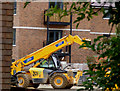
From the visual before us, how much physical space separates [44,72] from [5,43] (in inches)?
644

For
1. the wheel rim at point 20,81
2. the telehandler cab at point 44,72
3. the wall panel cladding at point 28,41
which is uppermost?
the wall panel cladding at point 28,41

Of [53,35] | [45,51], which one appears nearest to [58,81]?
[45,51]

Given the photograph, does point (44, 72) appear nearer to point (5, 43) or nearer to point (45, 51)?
point (45, 51)

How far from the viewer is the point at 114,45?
12.1 feet

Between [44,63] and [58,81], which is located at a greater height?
[44,63]

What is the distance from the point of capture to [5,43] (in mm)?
6512

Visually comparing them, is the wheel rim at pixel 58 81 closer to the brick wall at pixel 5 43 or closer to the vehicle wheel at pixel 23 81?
the vehicle wheel at pixel 23 81

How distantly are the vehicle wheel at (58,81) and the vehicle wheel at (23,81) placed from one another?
1.63 meters

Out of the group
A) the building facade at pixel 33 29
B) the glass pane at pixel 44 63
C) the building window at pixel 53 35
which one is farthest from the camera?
the building window at pixel 53 35

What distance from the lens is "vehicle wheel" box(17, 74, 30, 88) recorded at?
74.8ft

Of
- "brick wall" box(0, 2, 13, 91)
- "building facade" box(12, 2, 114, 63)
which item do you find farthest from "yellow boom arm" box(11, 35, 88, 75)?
"brick wall" box(0, 2, 13, 91)

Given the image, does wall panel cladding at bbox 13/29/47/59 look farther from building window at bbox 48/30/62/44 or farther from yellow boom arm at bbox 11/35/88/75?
yellow boom arm at bbox 11/35/88/75

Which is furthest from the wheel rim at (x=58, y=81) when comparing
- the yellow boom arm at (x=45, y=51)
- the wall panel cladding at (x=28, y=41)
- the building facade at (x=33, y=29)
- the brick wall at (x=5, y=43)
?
the brick wall at (x=5, y=43)

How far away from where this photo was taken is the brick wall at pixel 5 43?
20.8ft
